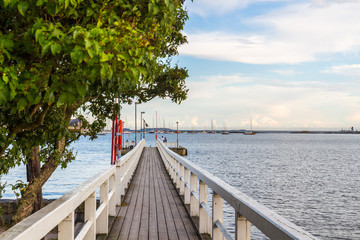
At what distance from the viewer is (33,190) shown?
755 centimetres

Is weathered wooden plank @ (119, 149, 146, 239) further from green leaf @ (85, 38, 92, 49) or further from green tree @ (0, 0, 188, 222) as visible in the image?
green leaf @ (85, 38, 92, 49)

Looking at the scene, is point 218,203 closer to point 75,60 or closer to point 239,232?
point 239,232

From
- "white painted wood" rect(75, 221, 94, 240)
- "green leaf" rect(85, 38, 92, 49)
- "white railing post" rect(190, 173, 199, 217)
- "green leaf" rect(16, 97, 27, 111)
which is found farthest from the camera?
"white railing post" rect(190, 173, 199, 217)

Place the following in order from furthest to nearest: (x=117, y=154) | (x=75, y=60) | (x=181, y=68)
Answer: (x=117, y=154)
(x=181, y=68)
(x=75, y=60)

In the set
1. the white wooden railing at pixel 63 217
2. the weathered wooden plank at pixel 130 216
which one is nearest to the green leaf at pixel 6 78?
the white wooden railing at pixel 63 217

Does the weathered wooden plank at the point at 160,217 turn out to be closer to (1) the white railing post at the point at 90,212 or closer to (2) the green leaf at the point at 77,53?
(1) the white railing post at the point at 90,212

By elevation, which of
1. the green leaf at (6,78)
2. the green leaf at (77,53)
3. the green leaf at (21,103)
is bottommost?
the green leaf at (21,103)

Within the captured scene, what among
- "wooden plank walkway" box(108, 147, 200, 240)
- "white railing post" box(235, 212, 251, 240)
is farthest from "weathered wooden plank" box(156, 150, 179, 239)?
"white railing post" box(235, 212, 251, 240)

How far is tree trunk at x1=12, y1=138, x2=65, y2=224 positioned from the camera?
7188 millimetres

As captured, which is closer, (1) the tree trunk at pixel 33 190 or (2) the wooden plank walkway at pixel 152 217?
(2) the wooden plank walkway at pixel 152 217

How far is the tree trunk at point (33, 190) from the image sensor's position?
283 inches

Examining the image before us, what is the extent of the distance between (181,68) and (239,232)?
28.8ft

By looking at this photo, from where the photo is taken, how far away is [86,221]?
482 cm

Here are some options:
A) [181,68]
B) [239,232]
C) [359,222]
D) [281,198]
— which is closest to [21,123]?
[239,232]
